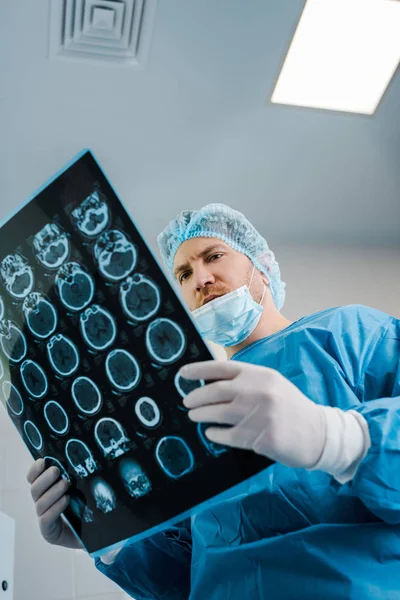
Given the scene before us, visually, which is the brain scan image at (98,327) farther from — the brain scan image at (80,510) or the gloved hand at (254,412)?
the brain scan image at (80,510)

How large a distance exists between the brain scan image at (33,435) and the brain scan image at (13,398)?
0.10ft

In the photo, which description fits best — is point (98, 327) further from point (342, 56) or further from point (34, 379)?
point (342, 56)

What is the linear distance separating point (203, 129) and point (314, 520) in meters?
1.75

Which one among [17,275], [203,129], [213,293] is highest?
[203,129]

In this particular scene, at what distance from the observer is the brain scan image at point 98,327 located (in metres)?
0.87

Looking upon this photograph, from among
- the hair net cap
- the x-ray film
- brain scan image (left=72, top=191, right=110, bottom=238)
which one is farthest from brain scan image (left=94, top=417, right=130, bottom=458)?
the hair net cap

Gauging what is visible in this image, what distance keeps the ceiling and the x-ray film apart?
4.19 ft

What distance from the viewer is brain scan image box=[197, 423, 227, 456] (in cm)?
A: 82

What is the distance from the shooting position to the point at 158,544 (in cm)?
134

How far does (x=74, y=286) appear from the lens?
896 mm

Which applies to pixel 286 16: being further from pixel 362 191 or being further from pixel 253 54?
pixel 362 191

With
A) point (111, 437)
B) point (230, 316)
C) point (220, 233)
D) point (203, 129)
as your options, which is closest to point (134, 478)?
point (111, 437)

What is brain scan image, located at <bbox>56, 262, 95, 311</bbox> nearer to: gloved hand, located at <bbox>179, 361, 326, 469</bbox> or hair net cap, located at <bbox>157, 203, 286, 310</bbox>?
gloved hand, located at <bbox>179, 361, 326, 469</bbox>

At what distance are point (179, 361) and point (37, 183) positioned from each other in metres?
1.86
